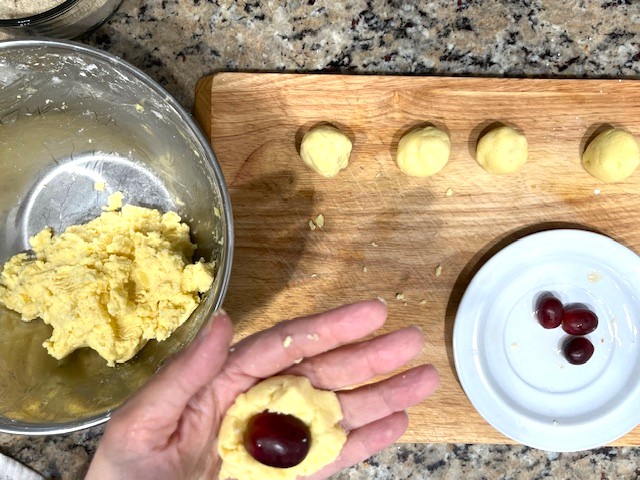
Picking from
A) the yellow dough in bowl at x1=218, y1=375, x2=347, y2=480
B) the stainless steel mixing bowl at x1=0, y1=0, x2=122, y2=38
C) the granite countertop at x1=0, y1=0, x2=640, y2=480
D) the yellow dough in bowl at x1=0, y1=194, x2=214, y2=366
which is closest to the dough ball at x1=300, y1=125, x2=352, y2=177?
the granite countertop at x1=0, y1=0, x2=640, y2=480

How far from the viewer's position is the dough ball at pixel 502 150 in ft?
5.40

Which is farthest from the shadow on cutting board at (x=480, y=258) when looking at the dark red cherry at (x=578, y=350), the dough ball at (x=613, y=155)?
the dark red cherry at (x=578, y=350)

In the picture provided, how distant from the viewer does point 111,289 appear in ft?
5.10

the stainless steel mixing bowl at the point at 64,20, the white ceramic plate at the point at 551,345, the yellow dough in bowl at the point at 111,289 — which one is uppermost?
the stainless steel mixing bowl at the point at 64,20

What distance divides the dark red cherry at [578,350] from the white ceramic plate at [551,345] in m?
0.04

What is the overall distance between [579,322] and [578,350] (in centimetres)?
7

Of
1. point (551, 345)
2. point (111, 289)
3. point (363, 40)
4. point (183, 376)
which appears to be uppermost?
point (363, 40)

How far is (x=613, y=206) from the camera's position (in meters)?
1.76

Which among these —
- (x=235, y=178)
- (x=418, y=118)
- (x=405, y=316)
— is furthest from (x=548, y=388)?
(x=235, y=178)

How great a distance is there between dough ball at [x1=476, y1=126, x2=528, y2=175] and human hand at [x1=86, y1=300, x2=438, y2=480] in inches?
22.1

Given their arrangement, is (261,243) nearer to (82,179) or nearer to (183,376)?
(82,179)

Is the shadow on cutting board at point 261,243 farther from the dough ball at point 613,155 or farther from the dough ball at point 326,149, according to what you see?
the dough ball at point 613,155

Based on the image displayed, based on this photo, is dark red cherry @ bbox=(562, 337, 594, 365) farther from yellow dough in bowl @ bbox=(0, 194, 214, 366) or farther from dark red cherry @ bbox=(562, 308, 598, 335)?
yellow dough in bowl @ bbox=(0, 194, 214, 366)

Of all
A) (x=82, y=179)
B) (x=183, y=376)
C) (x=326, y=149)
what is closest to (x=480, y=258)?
(x=326, y=149)
